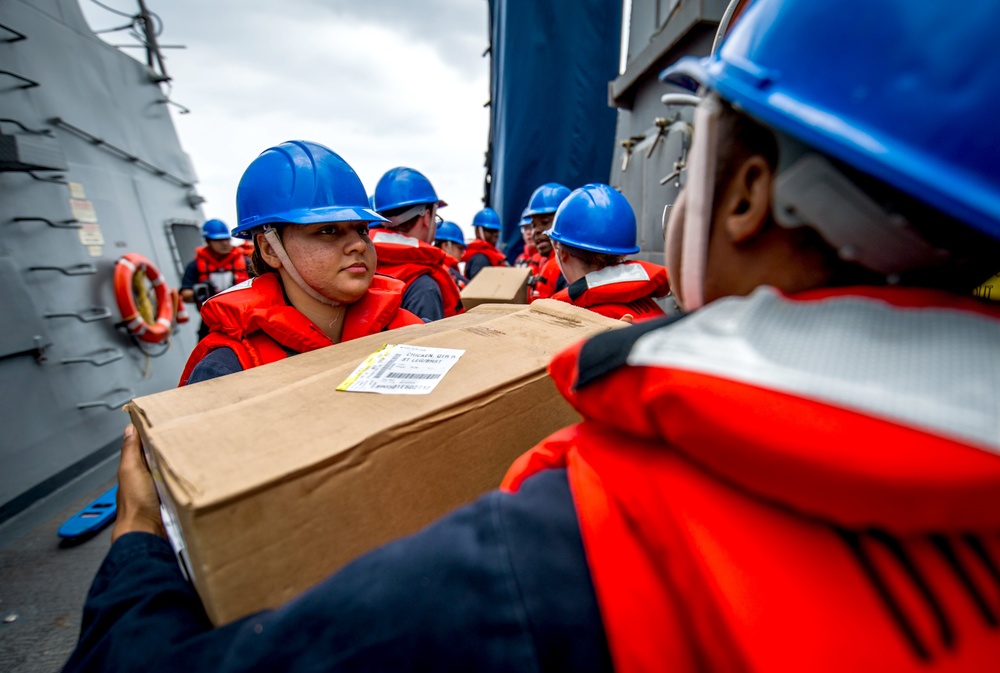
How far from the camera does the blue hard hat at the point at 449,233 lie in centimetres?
584

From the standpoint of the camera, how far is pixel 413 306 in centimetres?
252

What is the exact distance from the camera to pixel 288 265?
5.07ft

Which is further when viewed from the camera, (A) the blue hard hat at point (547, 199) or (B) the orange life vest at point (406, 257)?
(A) the blue hard hat at point (547, 199)

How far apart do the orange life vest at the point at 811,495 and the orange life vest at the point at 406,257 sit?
2.26 m

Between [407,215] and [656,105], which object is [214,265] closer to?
[407,215]

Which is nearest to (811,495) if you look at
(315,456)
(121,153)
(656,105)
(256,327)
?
(315,456)

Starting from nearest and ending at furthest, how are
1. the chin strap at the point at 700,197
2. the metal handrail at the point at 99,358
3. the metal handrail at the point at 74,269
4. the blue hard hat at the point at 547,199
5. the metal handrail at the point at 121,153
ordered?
the chin strap at the point at 700,197 → the metal handrail at the point at 74,269 → the metal handrail at the point at 99,358 → the metal handrail at the point at 121,153 → the blue hard hat at the point at 547,199

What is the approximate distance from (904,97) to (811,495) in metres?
0.39

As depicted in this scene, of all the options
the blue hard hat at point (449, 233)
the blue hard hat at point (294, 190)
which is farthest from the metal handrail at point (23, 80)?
the blue hard hat at point (449, 233)

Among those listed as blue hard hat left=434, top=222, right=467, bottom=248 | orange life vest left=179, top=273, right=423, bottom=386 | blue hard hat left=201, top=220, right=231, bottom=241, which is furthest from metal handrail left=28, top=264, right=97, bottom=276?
blue hard hat left=434, top=222, right=467, bottom=248

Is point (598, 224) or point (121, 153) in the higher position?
point (121, 153)

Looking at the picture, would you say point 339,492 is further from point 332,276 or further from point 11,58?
point 11,58

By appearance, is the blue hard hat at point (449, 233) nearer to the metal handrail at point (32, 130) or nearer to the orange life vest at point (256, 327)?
the metal handrail at point (32, 130)

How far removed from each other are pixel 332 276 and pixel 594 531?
1339 mm
